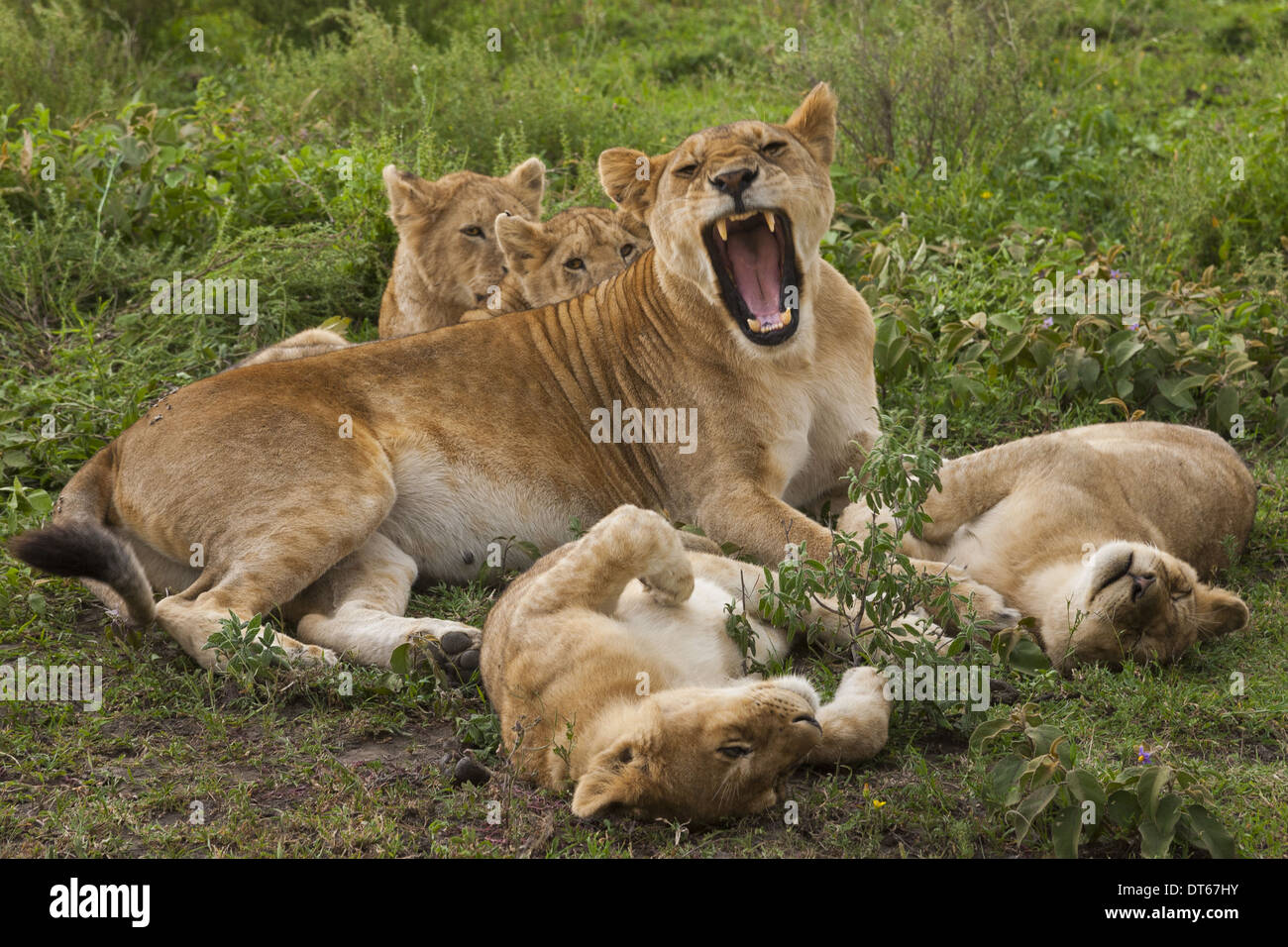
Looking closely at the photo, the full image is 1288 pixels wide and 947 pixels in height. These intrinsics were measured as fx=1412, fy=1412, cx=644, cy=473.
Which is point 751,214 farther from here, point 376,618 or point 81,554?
point 81,554

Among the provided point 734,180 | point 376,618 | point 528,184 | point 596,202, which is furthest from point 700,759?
point 596,202

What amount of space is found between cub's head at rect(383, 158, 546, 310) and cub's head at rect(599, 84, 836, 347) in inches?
59.3

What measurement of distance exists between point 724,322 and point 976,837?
248 cm

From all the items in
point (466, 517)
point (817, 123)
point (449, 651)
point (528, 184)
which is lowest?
point (449, 651)

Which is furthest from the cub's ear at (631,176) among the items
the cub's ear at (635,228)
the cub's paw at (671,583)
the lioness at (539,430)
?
the cub's paw at (671,583)

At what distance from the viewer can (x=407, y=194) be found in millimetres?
6980

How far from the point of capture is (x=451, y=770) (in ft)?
13.0

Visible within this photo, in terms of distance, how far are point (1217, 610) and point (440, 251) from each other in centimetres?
408

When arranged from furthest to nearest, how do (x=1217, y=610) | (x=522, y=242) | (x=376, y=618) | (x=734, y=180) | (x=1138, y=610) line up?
1. (x=522, y=242)
2. (x=734, y=180)
3. (x=376, y=618)
4. (x=1217, y=610)
5. (x=1138, y=610)

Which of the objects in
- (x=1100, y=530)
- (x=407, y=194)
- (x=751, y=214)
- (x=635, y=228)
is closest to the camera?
(x=1100, y=530)

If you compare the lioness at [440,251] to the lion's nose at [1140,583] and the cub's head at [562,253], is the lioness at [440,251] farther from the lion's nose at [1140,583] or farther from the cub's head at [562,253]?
the lion's nose at [1140,583]

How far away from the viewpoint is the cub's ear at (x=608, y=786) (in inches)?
135

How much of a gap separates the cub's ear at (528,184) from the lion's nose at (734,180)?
7.42 feet

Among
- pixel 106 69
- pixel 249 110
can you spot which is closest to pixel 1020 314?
pixel 249 110
